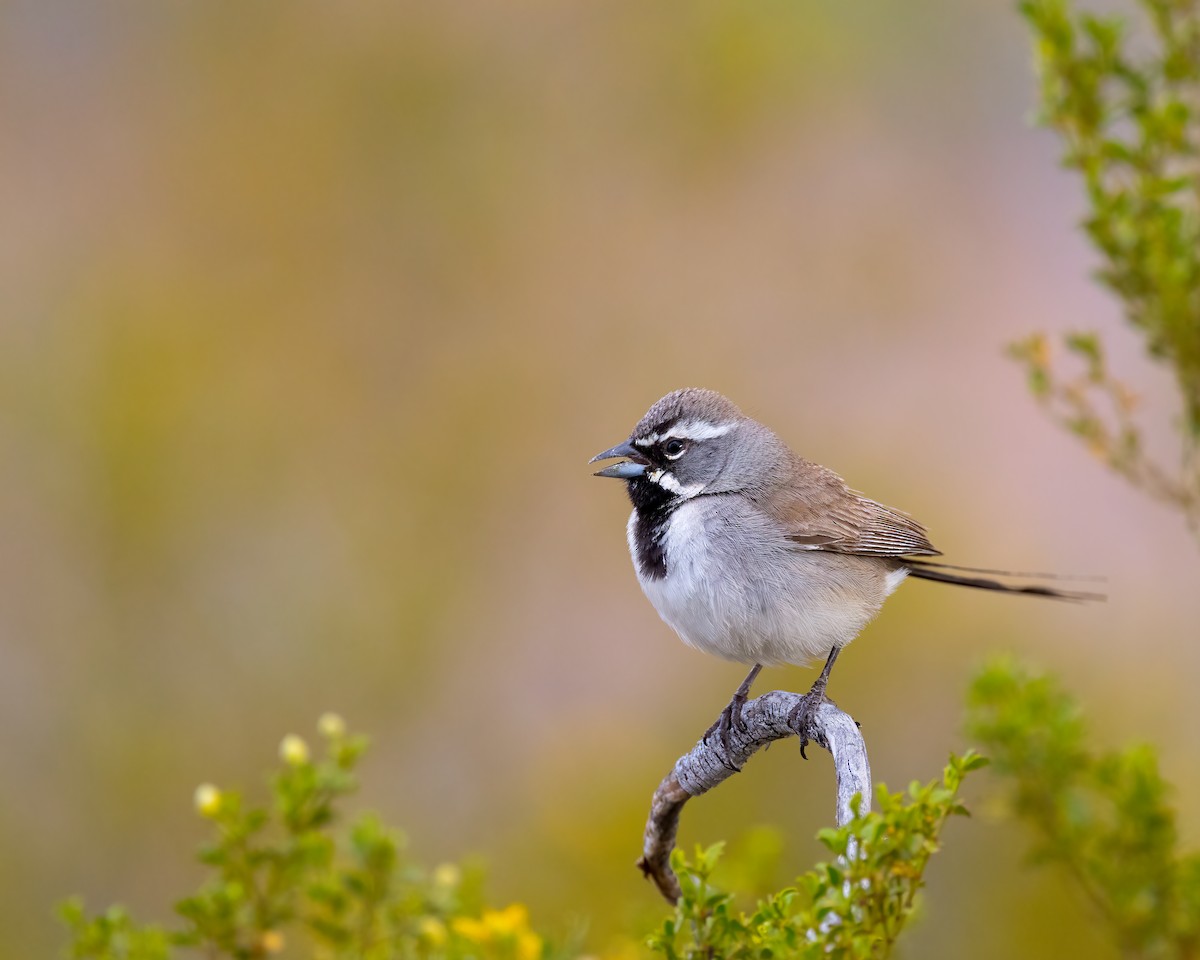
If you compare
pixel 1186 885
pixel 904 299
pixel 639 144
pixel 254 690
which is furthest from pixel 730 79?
pixel 1186 885

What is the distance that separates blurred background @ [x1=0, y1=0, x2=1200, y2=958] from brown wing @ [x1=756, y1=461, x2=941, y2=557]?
5.63 feet

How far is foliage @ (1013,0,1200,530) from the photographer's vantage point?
3.31m

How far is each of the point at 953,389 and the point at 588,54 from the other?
299cm

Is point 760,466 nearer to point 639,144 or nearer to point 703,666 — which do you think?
point 703,666

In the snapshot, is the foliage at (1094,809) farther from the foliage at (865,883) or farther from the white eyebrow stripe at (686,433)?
the foliage at (865,883)

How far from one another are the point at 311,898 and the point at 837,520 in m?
2.03

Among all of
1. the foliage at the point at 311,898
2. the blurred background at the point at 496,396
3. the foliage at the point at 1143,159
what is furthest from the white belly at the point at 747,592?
the blurred background at the point at 496,396

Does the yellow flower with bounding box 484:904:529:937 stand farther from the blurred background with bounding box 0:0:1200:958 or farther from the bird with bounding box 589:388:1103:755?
the blurred background with bounding box 0:0:1200:958

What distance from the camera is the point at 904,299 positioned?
814cm

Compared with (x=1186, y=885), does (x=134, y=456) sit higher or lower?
higher

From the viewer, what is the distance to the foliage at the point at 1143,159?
331 cm

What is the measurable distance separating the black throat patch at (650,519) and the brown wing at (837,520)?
281mm

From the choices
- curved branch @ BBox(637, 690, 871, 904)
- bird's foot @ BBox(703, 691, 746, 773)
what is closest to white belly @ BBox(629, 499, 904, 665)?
bird's foot @ BBox(703, 691, 746, 773)

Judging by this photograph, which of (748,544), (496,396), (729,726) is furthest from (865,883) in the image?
(496,396)
